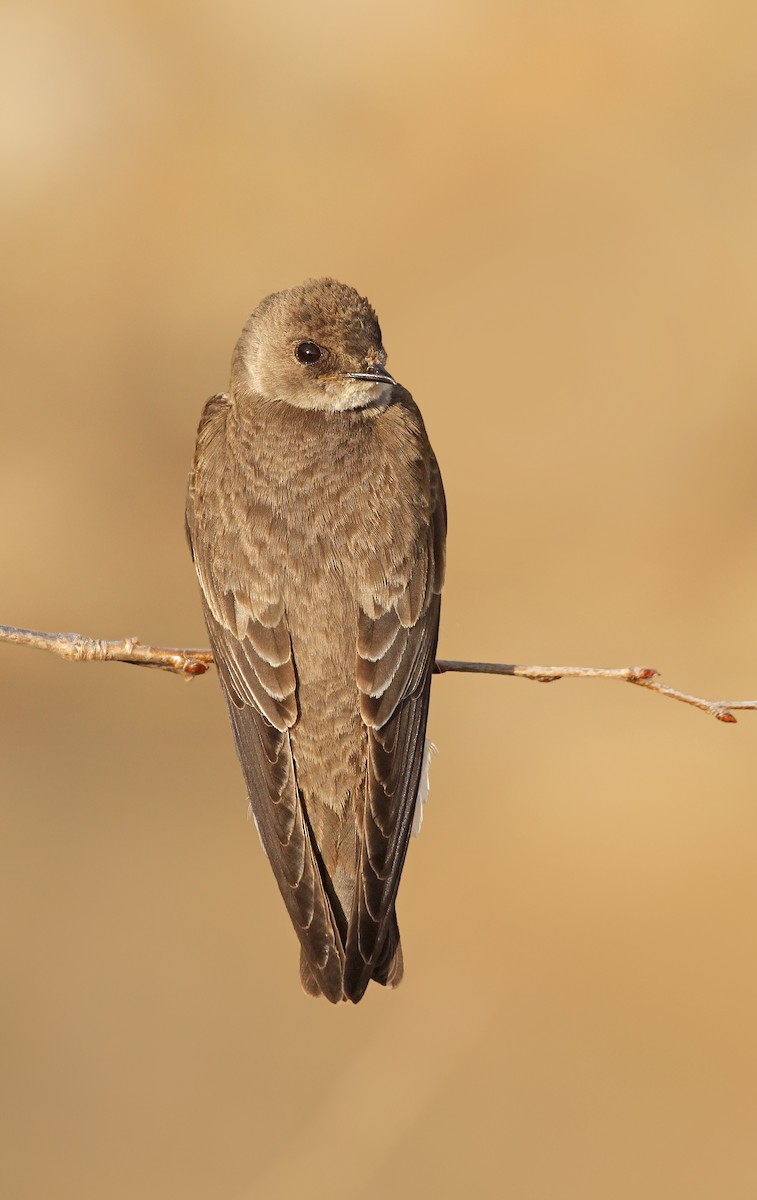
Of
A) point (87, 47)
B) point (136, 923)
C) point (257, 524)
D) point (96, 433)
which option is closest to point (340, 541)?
point (257, 524)

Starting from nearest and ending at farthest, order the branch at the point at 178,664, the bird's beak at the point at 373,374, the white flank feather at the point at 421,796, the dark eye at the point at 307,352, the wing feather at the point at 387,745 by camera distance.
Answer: the branch at the point at 178,664, the wing feather at the point at 387,745, the white flank feather at the point at 421,796, the bird's beak at the point at 373,374, the dark eye at the point at 307,352

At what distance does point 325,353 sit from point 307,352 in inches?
2.5

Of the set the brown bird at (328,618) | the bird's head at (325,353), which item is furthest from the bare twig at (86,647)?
the bird's head at (325,353)

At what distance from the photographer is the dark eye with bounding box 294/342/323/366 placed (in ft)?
12.8

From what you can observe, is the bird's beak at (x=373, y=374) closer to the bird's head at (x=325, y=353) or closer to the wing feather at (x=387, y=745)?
the bird's head at (x=325, y=353)

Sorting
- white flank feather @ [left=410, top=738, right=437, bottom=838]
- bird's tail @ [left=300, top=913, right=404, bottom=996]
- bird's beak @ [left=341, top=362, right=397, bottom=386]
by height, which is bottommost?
bird's tail @ [left=300, top=913, right=404, bottom=996]

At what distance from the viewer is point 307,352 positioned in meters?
3.92

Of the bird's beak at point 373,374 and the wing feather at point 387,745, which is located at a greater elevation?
the bird's beak at point 373,374

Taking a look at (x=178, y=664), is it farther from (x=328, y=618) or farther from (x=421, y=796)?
(x=421, y=796)

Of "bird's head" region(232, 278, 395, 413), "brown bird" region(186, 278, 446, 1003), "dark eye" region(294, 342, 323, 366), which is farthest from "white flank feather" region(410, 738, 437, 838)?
"dark eye" region(294, 342, 323, 366)

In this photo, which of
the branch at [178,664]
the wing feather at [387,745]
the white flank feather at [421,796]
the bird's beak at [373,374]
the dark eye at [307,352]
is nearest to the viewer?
the branch at [178,664]

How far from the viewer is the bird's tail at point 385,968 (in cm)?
339

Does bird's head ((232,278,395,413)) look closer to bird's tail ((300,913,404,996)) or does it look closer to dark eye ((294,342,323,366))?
dark eye ((294,342,323,366))

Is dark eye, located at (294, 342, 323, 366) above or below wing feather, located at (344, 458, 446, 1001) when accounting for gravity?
above
